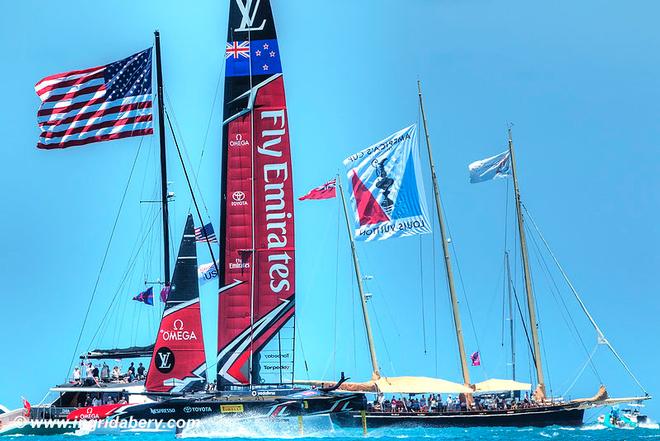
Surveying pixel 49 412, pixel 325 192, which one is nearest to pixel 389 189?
pixel 325 192

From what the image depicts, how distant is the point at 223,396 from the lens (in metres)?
57.1

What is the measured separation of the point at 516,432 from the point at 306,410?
47.3 feet

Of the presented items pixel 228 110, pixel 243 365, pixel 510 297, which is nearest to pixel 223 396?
pixel 243 365

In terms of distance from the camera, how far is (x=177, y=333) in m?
57.6

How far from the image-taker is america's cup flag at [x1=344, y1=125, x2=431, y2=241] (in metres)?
65.0

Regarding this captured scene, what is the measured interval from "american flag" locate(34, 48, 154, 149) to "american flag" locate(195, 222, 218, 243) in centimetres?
806

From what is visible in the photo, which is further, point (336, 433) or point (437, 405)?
point (437, 405)

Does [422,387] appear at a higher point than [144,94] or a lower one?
lower

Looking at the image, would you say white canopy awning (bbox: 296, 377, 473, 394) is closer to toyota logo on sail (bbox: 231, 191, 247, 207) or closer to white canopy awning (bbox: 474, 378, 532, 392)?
white canopy awning (bbox: 474, 378, 532, 392)

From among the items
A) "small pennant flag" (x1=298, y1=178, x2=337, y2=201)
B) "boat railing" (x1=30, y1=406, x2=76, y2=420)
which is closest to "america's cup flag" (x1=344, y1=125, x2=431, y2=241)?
"small pennant flag" (x1=298, y1=178, x2=337, y2=201)

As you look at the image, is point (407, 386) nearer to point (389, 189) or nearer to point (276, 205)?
point (389, 189)

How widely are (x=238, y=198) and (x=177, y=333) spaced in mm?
6499

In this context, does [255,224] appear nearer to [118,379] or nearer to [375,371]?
[118,379]

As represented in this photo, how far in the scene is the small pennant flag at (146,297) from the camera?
64.0 metres
